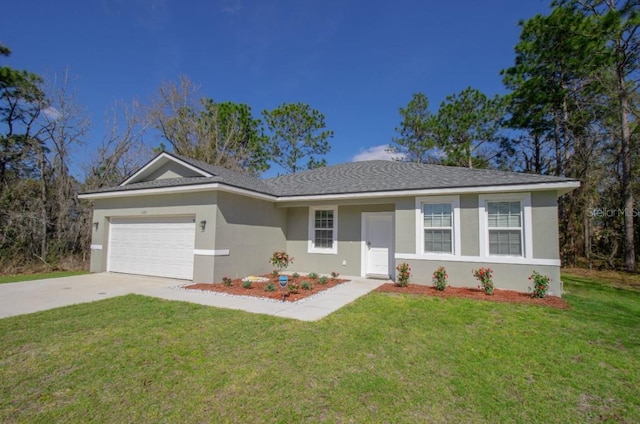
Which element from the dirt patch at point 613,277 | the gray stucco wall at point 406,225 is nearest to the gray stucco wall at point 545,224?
the gray stucco wall at point 406,225

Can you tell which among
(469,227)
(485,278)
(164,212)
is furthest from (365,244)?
(164,212)

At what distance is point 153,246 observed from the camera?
10555 mm

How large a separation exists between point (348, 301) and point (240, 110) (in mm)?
19067

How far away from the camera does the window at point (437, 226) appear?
9125 mm

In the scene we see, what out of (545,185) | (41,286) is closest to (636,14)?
(545,185)

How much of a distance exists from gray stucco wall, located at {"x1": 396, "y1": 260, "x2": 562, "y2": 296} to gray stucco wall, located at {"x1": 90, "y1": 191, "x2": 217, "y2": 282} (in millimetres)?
6054

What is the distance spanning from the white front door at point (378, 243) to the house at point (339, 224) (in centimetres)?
4

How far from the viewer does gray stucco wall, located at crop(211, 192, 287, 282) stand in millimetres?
9344

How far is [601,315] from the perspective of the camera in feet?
21.0

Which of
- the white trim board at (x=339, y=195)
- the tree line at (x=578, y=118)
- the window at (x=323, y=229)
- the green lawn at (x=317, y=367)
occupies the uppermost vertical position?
the tree line at (x=578, y=118)

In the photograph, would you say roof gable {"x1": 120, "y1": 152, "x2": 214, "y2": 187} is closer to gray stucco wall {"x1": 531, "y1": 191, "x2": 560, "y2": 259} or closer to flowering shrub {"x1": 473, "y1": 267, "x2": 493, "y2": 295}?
flowering shrub {"x1": 473, "y1": 267, "x2": 493, "y2": 295}

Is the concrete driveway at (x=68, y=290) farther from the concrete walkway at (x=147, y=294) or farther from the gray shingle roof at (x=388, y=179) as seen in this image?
the gray shingle roof at (x=388, y=179)

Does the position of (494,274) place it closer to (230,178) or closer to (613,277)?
(613,277)

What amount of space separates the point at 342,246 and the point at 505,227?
5.27 m
